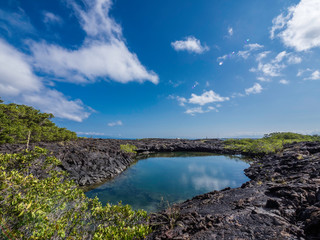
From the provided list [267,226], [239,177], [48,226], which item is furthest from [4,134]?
[239,177]

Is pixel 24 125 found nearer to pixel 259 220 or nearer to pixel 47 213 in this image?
pixel 47 213

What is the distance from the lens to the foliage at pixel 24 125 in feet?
61.2

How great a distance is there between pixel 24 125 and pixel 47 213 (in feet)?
99.4

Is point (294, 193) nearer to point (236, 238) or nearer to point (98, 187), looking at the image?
point (236, 238)

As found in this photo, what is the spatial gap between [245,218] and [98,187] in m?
15.5

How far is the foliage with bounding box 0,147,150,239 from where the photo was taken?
11.5 feet

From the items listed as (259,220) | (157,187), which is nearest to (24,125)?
(157,187)

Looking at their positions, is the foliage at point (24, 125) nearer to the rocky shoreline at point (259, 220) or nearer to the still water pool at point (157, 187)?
the still water pool at point (157, 187)

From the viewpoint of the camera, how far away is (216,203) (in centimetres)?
867

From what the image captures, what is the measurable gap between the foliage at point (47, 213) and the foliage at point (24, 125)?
17.1m

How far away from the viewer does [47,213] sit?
4.27 metres

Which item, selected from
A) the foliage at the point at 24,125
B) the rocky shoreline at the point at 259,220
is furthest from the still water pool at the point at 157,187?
the foliage at the point at 24,125

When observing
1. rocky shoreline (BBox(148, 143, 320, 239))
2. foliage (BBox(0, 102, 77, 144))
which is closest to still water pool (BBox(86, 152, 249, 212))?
rocky shoreline (BBox(148, 143, 320, 239))

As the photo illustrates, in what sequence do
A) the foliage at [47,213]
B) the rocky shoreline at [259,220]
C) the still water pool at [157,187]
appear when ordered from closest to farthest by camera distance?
the foliage at [47,213] → the rocky shoreline at [259,220] → the still water pool at [157,187]
